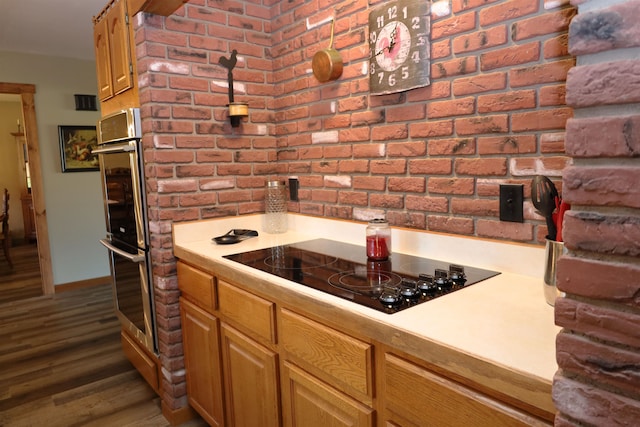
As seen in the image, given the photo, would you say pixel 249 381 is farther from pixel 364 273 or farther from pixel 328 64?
pixel 328 64

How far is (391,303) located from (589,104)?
2.20 ft

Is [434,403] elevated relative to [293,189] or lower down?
lower down

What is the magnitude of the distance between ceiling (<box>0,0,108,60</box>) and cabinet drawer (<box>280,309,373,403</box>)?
2.87 meters

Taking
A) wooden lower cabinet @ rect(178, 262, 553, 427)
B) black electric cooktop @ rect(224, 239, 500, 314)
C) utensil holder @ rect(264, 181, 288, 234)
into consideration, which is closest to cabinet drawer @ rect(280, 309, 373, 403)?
wooden lower cabinet @ rect(178, 262, 553, 427)

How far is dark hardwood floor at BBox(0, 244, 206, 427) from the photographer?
230cm

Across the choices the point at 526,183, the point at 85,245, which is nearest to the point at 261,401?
the point at 526,183

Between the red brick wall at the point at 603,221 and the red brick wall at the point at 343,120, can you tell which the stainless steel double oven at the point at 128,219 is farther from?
the red brick wall at the point at 603,221

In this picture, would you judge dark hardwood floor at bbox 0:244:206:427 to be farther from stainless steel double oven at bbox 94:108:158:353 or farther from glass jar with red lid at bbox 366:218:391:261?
glass jar with red lid at bbox 366:218:391:261

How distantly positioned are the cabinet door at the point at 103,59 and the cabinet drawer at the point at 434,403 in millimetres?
2222

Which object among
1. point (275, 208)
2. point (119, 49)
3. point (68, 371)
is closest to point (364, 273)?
point (275, 208)

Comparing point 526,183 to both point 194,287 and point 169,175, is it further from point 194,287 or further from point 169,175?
point 169,175

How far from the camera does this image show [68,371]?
2791 millimetres

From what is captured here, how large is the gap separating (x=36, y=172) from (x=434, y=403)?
4746 mm

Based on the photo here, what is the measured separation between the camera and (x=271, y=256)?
1780mm
